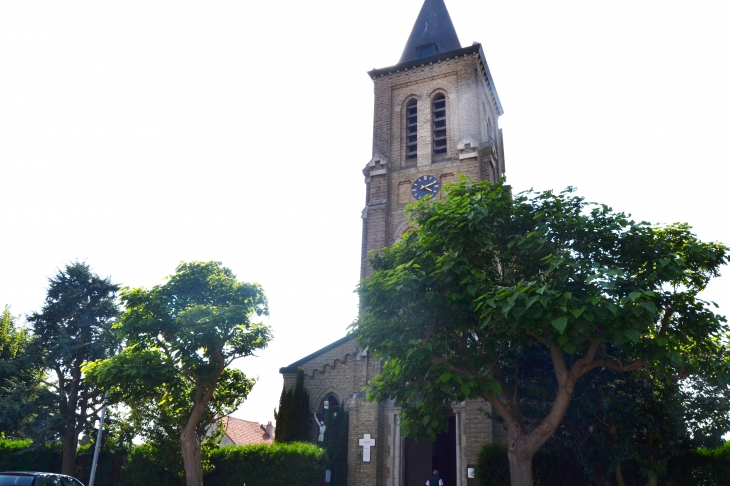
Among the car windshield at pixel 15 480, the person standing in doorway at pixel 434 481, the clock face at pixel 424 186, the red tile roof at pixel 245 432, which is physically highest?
the clock face at pixel 424 186

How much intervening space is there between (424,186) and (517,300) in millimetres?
16053

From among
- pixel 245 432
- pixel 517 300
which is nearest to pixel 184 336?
pixel 517 300

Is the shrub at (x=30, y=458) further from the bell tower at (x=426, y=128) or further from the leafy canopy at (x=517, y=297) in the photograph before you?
the leafy canopy at (x=517, y=297)

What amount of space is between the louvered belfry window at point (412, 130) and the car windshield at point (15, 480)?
21793 millimetres

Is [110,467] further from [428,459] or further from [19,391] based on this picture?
[428,459]

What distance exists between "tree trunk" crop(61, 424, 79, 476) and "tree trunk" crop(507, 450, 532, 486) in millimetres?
21675

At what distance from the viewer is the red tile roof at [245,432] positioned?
4589cm

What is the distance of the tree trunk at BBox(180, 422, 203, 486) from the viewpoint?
761 inches

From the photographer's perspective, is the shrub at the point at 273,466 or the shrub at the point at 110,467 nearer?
the shrub at the point at 273,466

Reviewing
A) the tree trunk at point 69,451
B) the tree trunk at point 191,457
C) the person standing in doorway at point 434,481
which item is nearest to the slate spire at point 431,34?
the person standing in doorway at point 434,481

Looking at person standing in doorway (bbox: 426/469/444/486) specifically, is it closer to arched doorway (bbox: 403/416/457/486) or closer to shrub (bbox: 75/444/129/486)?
arched doorway (bbox: 403/416/457/486)

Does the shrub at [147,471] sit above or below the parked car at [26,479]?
above

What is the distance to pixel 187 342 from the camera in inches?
757

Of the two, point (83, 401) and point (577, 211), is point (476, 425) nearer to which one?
point (577, 211)
